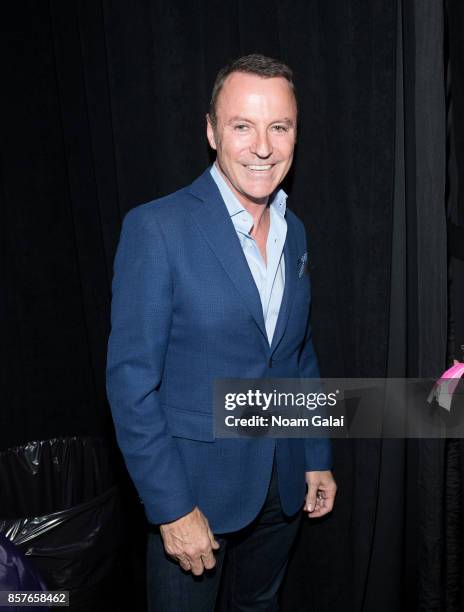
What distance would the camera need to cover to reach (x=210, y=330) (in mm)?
1196

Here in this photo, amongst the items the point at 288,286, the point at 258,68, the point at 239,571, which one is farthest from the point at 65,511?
the point at 258,68

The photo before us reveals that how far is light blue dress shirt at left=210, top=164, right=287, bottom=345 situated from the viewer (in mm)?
1263

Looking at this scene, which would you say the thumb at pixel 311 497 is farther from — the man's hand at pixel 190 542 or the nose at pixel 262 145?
the nose at pixel 262 145

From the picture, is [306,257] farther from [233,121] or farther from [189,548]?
[189,548]

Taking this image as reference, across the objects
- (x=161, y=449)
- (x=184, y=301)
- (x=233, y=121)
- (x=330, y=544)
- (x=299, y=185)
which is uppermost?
(x=233, y=121)

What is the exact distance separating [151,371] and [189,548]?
0.33 metres

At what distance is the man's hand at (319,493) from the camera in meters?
1.46

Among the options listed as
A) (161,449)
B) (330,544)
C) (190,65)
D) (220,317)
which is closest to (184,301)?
(220,317)

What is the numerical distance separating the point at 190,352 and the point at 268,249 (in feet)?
0.91

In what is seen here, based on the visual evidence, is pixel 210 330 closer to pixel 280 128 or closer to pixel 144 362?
pixel 144 362

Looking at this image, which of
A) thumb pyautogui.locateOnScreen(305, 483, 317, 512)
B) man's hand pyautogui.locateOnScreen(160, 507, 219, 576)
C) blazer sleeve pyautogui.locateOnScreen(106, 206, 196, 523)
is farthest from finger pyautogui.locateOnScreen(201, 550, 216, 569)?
thumb pyautogui.locateOnScreen(305, 483, 317, 512)

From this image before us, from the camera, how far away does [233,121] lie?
119 centimetres

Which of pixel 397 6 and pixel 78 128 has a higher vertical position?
pixel 397 6

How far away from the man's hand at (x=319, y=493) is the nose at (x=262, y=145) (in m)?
0.72
